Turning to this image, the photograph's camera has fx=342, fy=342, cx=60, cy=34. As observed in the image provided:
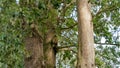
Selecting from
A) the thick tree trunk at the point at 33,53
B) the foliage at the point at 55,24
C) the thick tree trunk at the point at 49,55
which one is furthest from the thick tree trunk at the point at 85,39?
the thick tree trunk at the point at 49,55

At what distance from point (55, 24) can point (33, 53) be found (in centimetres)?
91

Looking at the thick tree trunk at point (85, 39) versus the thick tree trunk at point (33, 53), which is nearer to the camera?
the thick tree trunk at point (85, 39)

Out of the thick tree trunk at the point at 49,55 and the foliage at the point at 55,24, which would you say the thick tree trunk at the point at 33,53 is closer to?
the foliage at the point at 55,24

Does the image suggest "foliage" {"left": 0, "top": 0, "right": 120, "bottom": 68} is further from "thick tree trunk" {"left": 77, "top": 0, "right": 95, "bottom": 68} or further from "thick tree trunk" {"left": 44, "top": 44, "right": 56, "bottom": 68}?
"thick tree trunk" {"left": 77, "top": 0, "right": 95, "bottom": 68}

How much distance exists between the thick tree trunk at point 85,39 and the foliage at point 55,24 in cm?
124

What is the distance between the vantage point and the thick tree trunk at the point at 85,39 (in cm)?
514

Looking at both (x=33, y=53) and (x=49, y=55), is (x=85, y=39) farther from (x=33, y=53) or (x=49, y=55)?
(x=49, y=55)

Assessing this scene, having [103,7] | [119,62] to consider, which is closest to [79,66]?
[103,7]

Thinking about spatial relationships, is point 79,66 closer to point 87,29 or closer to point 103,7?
point 87,29

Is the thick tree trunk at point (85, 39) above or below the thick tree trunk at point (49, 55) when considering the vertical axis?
above

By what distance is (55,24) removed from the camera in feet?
27.1

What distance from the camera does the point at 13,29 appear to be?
6.29m

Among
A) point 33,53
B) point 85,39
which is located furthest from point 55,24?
point 85,39

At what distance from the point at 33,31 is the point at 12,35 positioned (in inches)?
78.7
